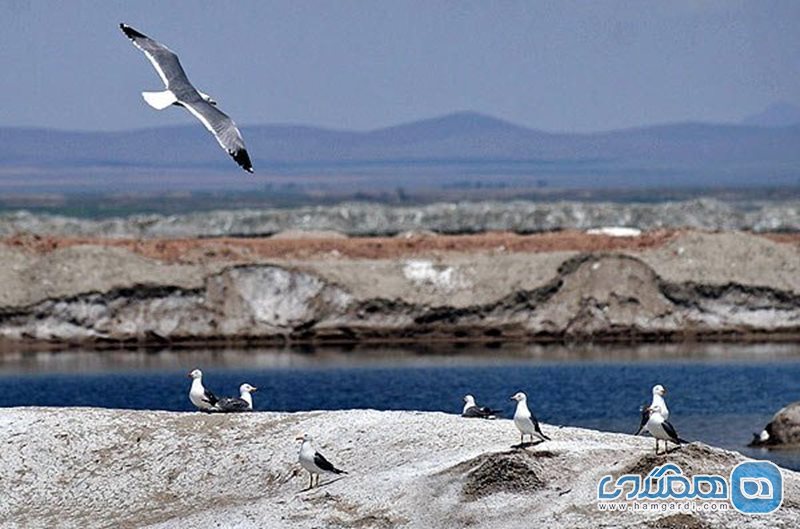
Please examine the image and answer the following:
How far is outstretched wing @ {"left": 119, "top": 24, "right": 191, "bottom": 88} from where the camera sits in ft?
86.3

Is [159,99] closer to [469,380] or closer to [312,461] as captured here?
[312,461]

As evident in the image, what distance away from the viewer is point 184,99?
25.6 m

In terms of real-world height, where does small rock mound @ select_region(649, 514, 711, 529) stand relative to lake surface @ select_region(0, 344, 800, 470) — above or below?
above

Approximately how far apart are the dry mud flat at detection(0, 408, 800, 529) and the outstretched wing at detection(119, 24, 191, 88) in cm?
534

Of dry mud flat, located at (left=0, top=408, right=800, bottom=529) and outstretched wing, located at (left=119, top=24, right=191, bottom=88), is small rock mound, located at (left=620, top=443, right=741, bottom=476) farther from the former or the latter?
outstretched wing, located at (left=119, top=24, right=191, bottom=88)

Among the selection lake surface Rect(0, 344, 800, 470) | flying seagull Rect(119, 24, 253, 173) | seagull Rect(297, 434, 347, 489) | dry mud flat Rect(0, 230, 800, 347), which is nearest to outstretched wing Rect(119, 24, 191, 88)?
flying seagull Rect(119, 24, 253, 173)

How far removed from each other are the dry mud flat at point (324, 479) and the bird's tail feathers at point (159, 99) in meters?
5.09

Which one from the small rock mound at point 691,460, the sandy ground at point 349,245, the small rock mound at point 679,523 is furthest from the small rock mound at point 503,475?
the sandy ground at point 349,245

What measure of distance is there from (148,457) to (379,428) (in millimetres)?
3265

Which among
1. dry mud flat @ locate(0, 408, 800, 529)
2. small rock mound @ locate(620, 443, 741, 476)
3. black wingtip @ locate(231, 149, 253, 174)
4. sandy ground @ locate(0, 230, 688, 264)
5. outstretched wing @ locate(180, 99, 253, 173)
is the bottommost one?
sandy ground @ locate(0, 230, 688, 264)

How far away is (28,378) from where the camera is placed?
178 feet

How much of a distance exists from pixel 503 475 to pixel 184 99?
20.1 feet

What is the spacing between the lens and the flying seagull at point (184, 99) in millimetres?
24516

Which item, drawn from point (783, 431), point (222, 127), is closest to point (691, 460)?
point (222, 127)
